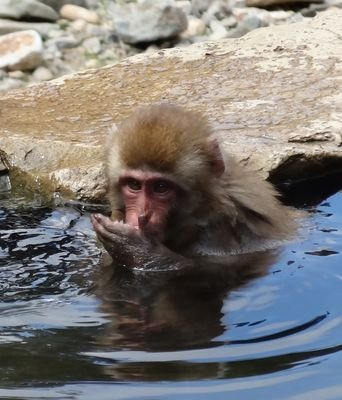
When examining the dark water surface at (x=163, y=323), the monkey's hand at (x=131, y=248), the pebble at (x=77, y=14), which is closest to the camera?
the dark water surface at (x=163, y=323)

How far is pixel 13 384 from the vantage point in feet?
10.4

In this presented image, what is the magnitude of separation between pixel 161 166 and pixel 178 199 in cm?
22

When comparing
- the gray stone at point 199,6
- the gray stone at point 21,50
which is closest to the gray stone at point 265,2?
the gray stone at point 199,6

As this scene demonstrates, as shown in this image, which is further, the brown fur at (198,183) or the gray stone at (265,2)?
the gray stone at (265,2)

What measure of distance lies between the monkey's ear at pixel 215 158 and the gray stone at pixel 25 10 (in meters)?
4.34

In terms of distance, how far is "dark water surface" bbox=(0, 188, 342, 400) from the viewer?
10.5 feet

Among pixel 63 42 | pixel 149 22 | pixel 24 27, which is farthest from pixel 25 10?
pixel 149 22

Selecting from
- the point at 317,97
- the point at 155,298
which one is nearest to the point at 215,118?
the point at 317,97

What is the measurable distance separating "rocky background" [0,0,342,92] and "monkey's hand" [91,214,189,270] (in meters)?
3.39

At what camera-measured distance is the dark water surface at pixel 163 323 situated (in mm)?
3203

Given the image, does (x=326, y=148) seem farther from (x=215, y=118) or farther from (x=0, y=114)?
(x=0, y=114)

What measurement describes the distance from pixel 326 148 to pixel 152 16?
3284mm

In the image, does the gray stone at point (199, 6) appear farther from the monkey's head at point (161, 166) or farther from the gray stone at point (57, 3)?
the monkey's head at point (161, 166)

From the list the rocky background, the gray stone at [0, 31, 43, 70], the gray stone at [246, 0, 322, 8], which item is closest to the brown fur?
the rocky background
